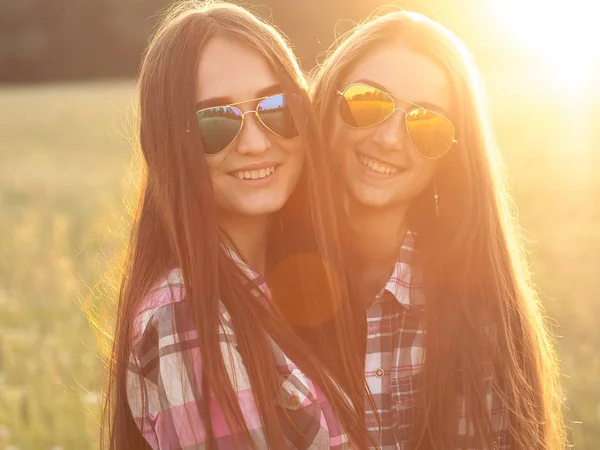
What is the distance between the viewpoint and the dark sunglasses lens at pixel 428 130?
9.63 feet

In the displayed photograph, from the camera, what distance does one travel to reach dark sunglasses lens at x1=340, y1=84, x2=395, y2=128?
9.73ft

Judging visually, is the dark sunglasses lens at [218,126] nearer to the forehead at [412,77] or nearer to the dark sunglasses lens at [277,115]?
the dark sunglasses lens at [277,115]

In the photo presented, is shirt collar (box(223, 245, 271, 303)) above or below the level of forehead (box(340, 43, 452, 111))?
below

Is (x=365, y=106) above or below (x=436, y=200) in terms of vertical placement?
above

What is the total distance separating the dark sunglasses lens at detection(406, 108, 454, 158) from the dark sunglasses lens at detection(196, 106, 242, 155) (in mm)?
714

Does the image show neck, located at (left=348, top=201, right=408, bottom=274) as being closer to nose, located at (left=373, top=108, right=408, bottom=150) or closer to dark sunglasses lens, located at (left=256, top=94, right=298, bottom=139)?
nose, located at (left=373, top=108, right=408, bottom=150)

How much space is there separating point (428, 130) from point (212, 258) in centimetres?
98

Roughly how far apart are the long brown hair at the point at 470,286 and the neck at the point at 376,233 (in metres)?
0.14

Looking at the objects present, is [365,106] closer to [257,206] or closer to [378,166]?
[378,166]

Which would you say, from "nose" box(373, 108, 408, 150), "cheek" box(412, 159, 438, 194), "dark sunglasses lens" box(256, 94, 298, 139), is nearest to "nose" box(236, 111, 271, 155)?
"dark sunglasses lens" box(256, 94, 298, 139)

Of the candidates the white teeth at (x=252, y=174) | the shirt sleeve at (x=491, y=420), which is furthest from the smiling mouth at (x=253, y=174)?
the shirt sleeve at (x=491, y=420)

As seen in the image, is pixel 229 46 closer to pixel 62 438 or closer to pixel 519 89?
pixel 62 438

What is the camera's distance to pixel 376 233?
128 inches

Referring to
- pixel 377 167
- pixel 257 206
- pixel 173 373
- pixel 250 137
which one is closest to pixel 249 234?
pixel 257 206
